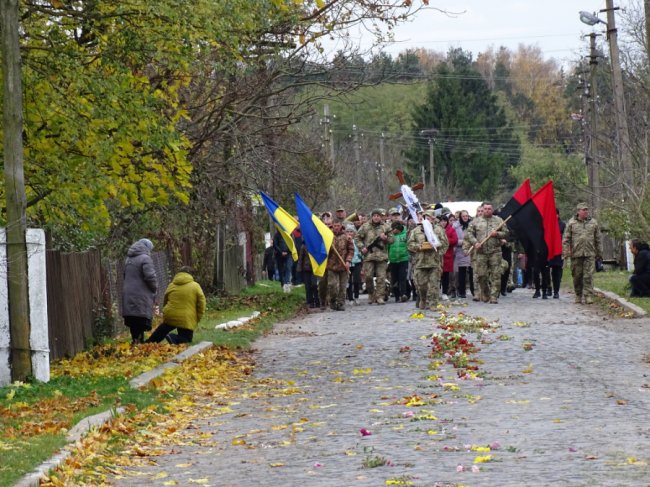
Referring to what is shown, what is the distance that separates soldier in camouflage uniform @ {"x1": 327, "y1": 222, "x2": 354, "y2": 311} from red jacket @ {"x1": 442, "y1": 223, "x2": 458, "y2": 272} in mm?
Result: 2250

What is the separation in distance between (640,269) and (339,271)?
19.9ft

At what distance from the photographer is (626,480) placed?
8789 millimetres

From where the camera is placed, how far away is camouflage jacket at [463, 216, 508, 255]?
28594 millimetres

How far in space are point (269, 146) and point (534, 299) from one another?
637cm

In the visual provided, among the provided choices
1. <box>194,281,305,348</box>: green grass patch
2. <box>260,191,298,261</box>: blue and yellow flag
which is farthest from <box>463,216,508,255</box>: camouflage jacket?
<box>194,281,305,348</box>: green grass patch

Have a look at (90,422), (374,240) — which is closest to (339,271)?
(374,240)

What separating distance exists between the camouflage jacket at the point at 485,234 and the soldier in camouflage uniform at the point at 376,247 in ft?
6.58

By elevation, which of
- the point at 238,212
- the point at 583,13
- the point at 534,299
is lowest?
the point at 534,299

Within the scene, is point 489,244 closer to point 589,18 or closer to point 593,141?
point 589,18

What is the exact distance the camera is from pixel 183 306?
2011 cm

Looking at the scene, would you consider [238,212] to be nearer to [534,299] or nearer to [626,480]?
[534,299]

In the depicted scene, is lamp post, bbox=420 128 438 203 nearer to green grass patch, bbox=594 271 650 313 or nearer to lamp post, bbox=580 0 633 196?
lamp post, bbox=580 0 633 196

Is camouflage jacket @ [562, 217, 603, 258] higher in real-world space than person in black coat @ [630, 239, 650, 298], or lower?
higher

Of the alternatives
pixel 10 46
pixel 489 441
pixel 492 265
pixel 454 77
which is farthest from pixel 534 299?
pixel 454 77
